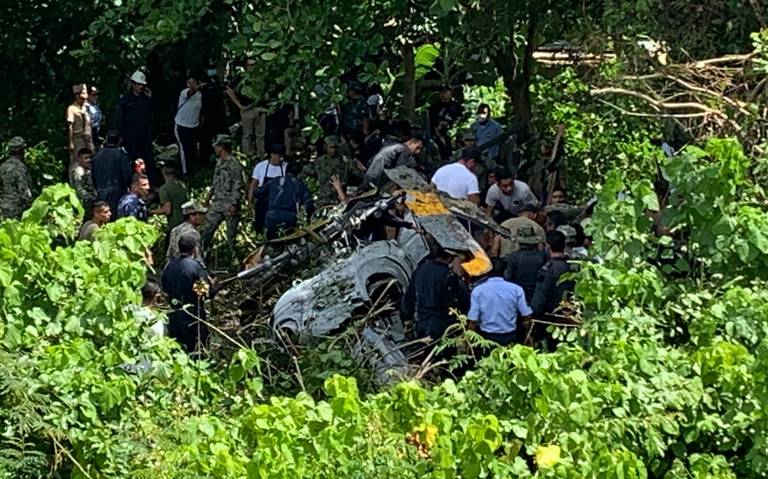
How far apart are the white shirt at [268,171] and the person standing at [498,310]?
4.44m

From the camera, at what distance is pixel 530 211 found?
13.7 m

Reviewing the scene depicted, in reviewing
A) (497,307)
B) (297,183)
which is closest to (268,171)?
(297,183)

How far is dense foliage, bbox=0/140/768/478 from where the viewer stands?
6852mm

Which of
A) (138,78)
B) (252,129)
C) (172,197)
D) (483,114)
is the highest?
(138,78)

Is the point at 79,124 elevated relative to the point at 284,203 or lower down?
elevated

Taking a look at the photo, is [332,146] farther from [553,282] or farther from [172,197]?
[553,282]

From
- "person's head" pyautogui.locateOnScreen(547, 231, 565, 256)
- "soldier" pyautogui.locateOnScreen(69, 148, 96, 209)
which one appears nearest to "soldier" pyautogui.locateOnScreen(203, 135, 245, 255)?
"soldier" pyautogui.locateOnScreen(69, 148, 96, 209)

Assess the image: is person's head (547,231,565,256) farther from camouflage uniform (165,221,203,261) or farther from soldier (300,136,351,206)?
soldier (300,136,351,206)

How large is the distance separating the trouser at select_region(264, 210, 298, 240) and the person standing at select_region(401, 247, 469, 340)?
10.0 ft

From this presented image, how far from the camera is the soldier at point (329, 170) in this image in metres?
14.8

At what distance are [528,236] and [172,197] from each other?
4213 millimetres

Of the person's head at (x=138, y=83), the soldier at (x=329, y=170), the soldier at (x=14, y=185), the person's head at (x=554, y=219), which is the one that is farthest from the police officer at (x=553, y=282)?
the person's head at (x=138, y=83)

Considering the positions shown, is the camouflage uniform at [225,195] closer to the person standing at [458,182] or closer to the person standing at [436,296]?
the person standing at [458,182]

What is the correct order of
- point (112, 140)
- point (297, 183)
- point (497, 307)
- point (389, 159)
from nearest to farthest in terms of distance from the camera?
1. point (497, 307)
2. point (297, 183)
3. point (389, 159)
4. point (112, 140)
